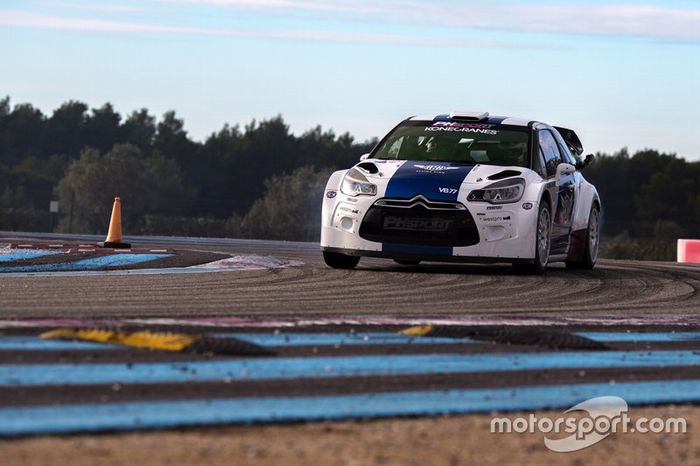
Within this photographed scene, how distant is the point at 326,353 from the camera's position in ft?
21.2

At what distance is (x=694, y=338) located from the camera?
813 cm

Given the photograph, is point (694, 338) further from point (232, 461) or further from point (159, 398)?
point (232, 461)

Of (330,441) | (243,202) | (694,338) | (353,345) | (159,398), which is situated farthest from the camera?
(243,202)

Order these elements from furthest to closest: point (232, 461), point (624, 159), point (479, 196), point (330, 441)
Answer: point (624, 159) → point (479, 196) → point (330, 441) → point (232, 461)

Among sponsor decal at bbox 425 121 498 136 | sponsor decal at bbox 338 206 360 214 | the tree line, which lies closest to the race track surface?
sponsor decal at bbox 338 206 360 214

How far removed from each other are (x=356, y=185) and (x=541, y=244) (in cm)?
173

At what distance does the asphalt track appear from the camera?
510 cm

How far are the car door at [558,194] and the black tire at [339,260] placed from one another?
1828 millimetres

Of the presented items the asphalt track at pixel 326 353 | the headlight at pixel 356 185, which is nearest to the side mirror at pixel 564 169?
the headlight at pixel 356 185

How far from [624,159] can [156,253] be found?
9531 cm

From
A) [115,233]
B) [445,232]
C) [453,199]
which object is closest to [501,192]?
[453,199]

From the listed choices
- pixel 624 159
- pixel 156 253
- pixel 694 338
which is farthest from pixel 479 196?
pixel 624 159

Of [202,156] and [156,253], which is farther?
[202,156]

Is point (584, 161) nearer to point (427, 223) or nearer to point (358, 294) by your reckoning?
point (427, 223)
